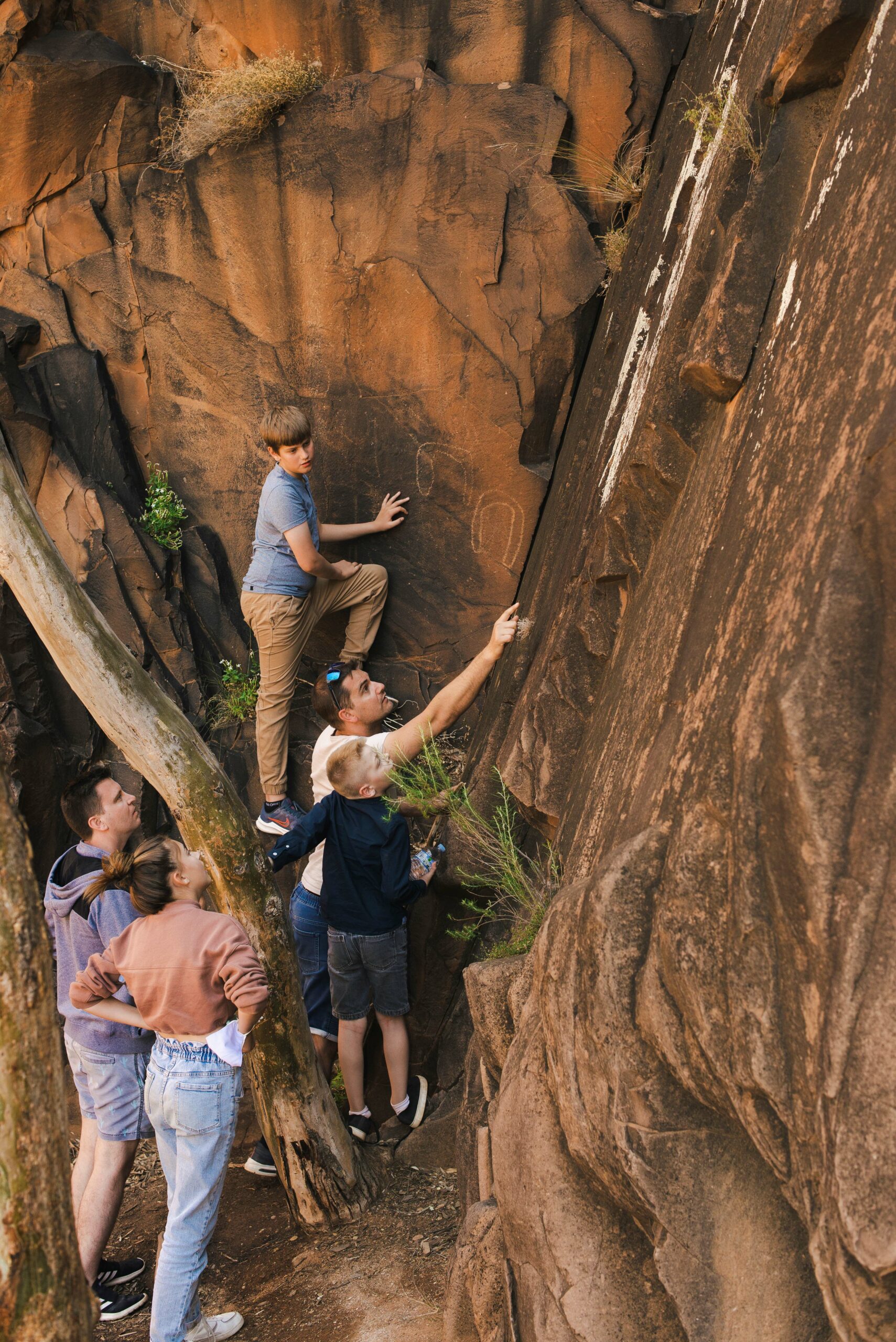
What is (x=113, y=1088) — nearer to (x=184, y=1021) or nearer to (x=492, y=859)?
(x=184, y=1021)

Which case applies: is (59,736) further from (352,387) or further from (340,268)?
(340,268)

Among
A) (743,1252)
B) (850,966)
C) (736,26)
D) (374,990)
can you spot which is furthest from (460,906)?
(736,26)

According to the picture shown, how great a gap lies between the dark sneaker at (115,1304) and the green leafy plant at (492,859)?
A: 220 cm

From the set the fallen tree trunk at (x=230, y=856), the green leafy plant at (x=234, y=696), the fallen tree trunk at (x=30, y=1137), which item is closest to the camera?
the fallen tree trunk at (x=30, y=1137)

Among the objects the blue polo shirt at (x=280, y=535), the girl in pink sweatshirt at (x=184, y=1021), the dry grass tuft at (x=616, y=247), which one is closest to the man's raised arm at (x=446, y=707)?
the girl in pink sweatshirt at (x=184, y=1021)

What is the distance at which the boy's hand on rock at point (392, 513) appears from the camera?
22.1 ft

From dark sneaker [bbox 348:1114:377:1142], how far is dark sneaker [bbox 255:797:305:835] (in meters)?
1.82

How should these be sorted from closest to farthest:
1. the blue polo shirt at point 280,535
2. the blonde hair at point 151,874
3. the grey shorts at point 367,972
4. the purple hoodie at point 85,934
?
the blonde hair at point 151,874 → the purple hoodie at point 85,934 → the grey shorts at point 367,972 → the blue polo shirt at point 280,535

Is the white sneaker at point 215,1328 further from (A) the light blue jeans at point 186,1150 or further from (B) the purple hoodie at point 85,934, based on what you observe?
(B) the purple hoodie at point 85,934

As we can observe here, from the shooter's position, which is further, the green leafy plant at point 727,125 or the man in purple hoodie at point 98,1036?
the man in purple hoodie at point 98,1036

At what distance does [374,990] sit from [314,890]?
0.62m

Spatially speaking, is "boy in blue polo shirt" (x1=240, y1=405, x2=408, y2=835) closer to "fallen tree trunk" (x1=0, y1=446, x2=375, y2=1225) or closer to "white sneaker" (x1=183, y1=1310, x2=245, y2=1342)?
"fallen tree trunk" (x1=0, y1=446, x2=375, y2=1225)

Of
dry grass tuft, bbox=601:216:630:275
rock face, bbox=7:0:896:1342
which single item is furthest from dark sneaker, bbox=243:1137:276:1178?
dry grass tuft, bbox=601:216:630:275

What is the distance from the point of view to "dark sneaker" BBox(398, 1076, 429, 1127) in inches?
217
